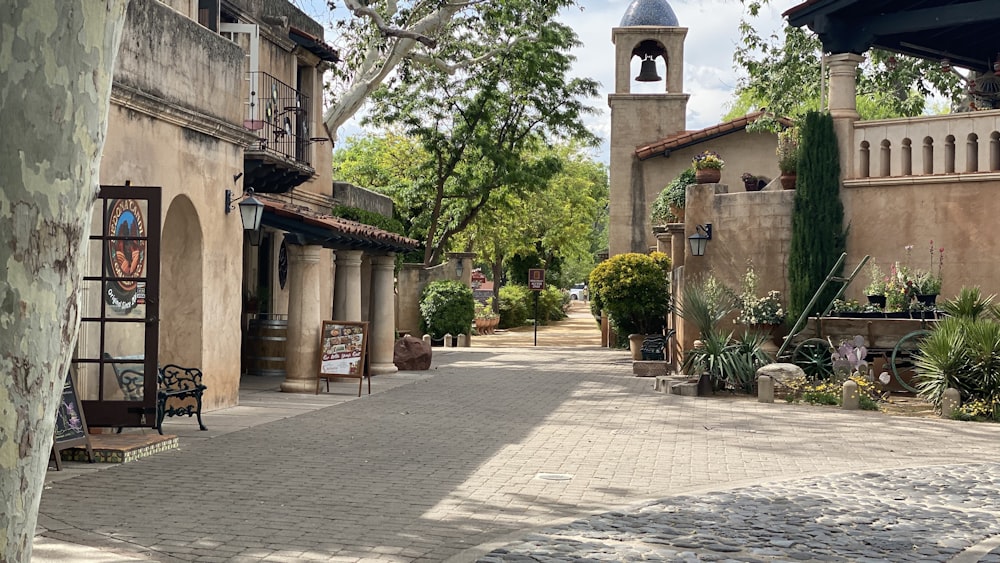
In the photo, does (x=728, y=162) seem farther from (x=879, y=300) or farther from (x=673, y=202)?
(x=879, y=300)

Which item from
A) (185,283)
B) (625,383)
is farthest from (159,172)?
(625,383)

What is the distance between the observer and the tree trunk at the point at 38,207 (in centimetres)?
310

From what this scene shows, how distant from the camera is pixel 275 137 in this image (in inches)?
765

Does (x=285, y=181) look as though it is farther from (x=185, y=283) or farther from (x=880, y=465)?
(x=880, y=465)

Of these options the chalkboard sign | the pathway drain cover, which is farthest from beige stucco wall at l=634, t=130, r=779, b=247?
the chalkboard sign

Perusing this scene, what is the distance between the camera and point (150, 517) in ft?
24.9

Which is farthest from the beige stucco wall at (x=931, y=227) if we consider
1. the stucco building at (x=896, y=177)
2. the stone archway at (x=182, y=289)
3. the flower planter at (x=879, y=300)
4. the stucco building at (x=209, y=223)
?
the stone archway at (x=182, y=289)

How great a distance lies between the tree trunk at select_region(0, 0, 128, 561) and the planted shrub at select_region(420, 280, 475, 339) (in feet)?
94.6

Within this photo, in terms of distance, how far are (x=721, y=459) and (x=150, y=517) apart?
222 inches

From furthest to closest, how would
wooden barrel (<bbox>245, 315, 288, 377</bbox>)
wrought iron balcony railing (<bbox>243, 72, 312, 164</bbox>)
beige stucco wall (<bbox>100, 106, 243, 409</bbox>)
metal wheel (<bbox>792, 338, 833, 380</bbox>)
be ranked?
wooden barrel (<bbox>245, 315, 288, 377</bbox>) → wrought iron balcony railing (<bbox>243, 72, 312, 164</bbox>) → metal wheel (<bbox>792, 338, 833, 380</bbox>) → beige stucco wall (<bbox>100, 106, 243, 409</bbox>)

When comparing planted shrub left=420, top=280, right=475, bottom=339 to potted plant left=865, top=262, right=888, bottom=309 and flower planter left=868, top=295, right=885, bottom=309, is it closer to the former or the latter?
potted plant left=865, top=262, right=888, bottom=309

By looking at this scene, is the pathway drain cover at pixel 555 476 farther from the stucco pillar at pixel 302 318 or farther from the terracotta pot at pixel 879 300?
the terracotta pot at pixel 879 300

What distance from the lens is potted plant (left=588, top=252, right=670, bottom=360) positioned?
25.6 m

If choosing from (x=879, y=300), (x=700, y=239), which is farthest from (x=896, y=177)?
(x=700, y=239)
